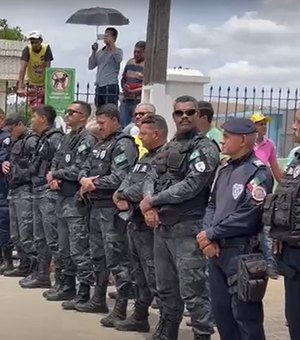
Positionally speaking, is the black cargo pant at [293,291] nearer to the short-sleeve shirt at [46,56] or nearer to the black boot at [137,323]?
the black boot at [137,323]

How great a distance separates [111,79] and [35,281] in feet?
13.8

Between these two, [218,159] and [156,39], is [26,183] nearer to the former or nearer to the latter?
[156,39]

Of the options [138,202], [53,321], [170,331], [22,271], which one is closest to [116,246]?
[138,202]

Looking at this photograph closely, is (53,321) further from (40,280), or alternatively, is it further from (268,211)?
(268,211)

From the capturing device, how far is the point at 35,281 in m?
8.64

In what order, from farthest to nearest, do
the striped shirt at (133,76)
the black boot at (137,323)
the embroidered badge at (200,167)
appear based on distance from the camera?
the striped shirt at (133,76) → the black boot at (137,323) → the embroidered badge at (200,167)

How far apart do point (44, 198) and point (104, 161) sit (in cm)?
158

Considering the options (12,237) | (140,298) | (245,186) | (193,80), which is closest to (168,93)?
(193,80)

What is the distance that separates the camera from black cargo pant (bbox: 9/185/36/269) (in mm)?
8836

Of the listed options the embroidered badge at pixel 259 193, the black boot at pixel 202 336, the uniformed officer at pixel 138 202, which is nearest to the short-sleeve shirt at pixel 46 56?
the uniformed officer at pixel 138 202

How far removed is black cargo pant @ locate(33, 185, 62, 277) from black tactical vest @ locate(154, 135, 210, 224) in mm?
2373

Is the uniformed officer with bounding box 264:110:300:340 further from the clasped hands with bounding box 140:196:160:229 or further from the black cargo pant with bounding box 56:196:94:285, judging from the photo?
the black cargo pant with bounding box 56:196:94:285

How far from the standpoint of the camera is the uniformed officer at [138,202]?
6.32 meters

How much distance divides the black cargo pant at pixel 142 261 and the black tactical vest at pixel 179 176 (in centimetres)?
57
